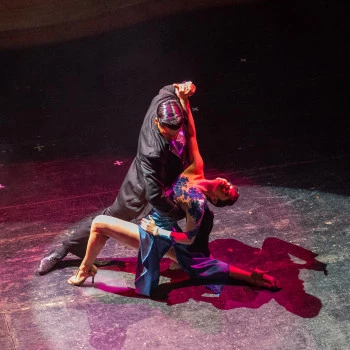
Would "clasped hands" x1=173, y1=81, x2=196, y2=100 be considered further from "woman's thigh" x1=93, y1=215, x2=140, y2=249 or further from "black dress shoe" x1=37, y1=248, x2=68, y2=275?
"black dress shoe" x1=37, y1=248, x2=68, y2=275

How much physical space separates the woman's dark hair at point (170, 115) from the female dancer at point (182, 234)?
52 mm

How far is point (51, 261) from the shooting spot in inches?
220

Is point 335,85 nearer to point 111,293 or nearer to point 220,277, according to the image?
point 220,277

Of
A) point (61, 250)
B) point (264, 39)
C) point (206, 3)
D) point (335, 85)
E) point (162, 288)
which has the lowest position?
point (162, 288)

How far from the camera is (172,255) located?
17.2 feet

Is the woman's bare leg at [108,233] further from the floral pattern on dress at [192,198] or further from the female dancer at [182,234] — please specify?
the floral pattern on dress at [192,198]

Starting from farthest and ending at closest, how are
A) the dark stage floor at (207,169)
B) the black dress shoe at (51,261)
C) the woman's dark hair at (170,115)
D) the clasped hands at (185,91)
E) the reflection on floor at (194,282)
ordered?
the black dress shoe at (51,261) → the clasped hands at (185,91) → the dark stage floor at (207,169) → the reflection on floor at (194,282) → the woman's dark hair at (170,115)

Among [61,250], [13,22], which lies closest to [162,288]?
[61,250]

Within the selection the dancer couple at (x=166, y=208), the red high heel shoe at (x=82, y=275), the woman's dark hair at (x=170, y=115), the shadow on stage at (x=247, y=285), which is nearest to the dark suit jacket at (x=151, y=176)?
the dancer couple at (x=166, y=208)

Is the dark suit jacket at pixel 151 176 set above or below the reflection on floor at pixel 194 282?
A: above

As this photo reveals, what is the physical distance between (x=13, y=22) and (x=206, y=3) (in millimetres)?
3211

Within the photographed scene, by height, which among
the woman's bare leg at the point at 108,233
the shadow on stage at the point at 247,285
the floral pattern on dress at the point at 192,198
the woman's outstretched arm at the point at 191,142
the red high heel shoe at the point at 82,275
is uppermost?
the woman's outstretched arm at the point at 191,142

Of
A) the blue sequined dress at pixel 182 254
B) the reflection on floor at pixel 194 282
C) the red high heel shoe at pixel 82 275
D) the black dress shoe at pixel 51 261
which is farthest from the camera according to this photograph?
the black dress shoe at pixel 51 261

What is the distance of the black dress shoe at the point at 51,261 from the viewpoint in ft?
18.3
